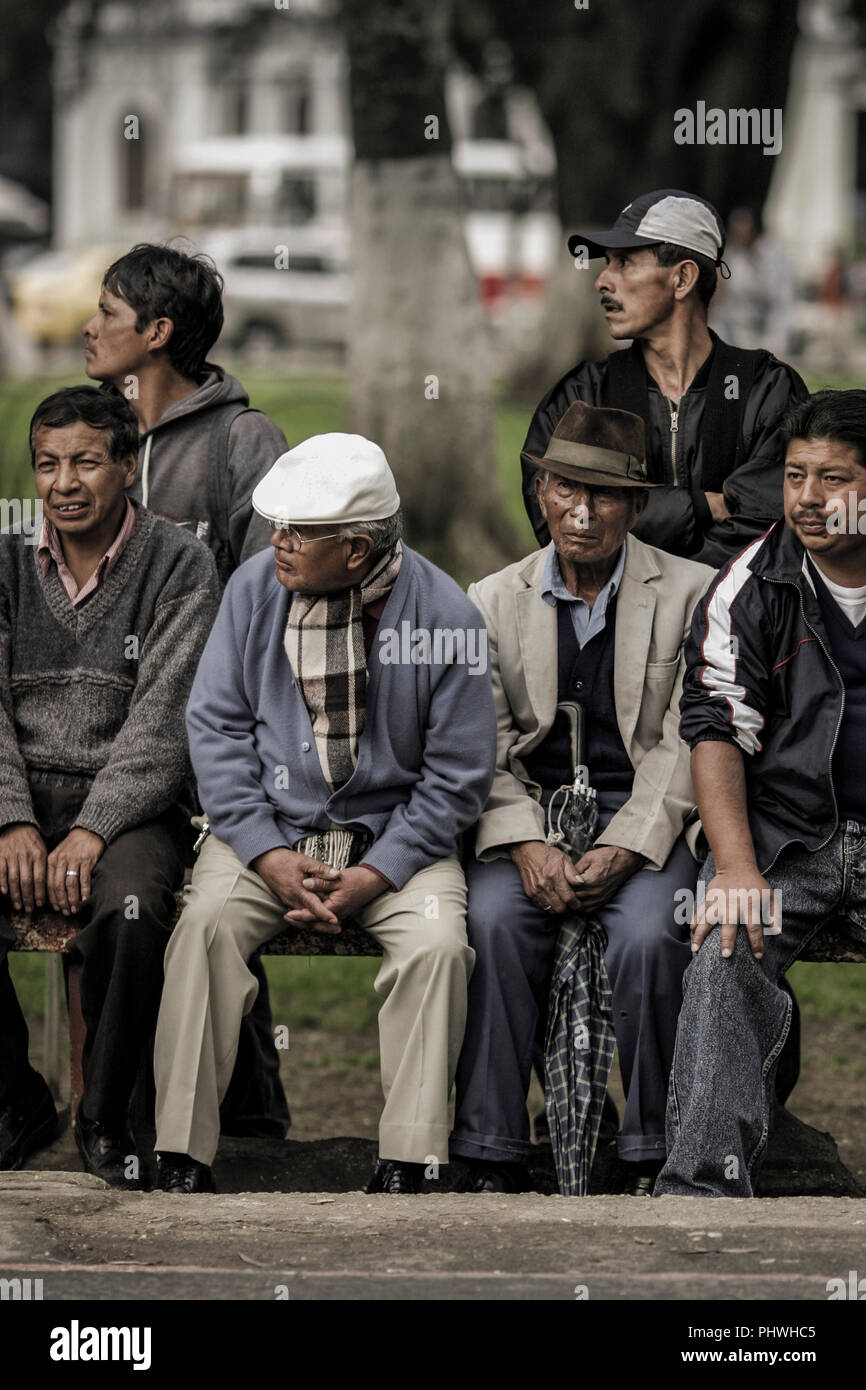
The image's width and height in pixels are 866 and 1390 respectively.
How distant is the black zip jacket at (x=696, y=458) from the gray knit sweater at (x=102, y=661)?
0.95 meters

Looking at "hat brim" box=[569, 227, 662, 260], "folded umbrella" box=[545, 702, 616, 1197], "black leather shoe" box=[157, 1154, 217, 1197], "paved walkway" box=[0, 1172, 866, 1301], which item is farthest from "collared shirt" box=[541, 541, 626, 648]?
"black leather shoe" box=[157, 1154, 217, 1197]

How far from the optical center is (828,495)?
4.28 metres

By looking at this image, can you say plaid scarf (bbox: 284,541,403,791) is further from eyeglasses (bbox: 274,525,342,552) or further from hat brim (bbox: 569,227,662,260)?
hat brim (bbox: 569,227,662,260)

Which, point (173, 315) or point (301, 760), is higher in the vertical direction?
point (173, 315)

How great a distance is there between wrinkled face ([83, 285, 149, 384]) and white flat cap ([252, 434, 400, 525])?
0.92 metres

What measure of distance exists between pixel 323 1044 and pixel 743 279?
1526 centimetres

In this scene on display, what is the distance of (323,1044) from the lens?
6.37m

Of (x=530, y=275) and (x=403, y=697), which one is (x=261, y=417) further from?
(x=530, y=275)

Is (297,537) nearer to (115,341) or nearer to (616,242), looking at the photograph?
(115,341)

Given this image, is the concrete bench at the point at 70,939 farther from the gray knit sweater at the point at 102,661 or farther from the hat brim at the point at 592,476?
the hat brim at the point at 592,476

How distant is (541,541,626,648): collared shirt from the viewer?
4.64 metres

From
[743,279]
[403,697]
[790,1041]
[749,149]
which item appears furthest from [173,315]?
[743,279]

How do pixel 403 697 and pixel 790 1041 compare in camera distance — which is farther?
pixel 790 1041

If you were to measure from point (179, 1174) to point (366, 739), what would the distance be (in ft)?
3.42
